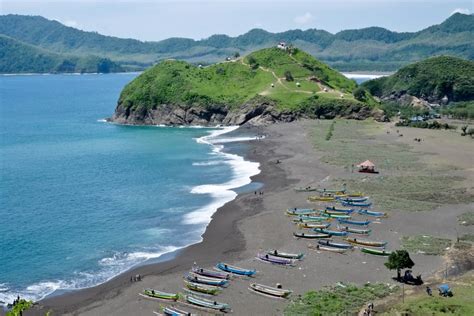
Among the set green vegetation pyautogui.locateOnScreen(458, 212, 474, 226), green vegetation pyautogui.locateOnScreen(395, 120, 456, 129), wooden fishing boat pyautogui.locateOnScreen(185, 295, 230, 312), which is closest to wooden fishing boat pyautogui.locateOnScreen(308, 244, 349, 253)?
wooden fishing boat pyautogui.locateOnScreen(185, 295, 230, 312)

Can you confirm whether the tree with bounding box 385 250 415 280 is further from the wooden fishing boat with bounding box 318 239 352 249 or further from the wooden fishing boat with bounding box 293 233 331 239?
the wooden fishing boat with bounding box 293 233 331 239

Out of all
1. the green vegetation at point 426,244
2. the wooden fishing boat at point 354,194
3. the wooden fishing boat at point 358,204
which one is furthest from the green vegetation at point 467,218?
the wooden fishing boat at point 354,194

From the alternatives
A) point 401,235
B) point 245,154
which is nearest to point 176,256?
point 401,235

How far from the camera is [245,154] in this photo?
12681 centimetres

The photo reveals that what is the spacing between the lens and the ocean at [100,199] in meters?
62.5

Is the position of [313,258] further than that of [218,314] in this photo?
Yes

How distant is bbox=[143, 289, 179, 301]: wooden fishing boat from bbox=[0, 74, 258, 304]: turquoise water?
7.54 m

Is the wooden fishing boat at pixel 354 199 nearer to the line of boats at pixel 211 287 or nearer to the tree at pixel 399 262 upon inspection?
the line of boats at pixel 211 287

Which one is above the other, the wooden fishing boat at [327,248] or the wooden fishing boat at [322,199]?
the wooden fishing boat at [322,199]

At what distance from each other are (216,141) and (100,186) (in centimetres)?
5331

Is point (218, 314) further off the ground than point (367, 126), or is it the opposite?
point (367, 126)

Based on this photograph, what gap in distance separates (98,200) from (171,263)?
30.9m

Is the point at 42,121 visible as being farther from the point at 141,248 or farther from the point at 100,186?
the point at 141,248

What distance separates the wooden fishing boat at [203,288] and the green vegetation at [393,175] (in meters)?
34.6
